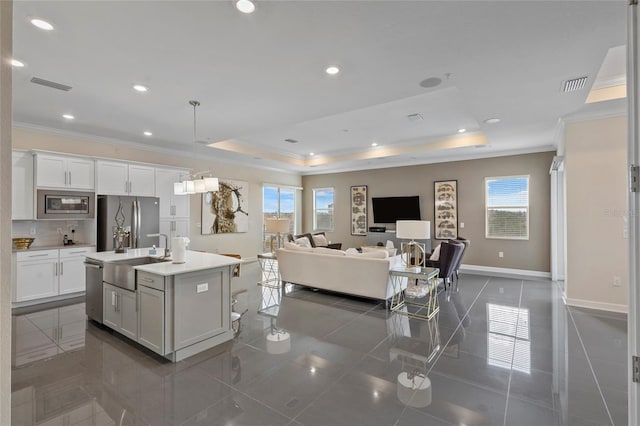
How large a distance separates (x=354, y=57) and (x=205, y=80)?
1.75 m

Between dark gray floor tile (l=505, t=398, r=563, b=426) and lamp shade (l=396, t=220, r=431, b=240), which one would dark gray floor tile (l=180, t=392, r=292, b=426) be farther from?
lamp shade (l=396, t=220, r=431, b=240)

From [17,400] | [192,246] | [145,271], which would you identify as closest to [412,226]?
[145,271]

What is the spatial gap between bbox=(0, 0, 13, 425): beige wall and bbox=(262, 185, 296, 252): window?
7877 mm

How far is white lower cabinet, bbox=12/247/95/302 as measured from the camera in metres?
4.55

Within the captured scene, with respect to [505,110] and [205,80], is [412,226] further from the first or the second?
[205,80]

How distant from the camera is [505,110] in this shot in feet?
14.2

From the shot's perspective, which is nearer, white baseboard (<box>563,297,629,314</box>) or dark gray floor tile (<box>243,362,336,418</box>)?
dark gray floor tile (<box>243,362,336,418</box>)

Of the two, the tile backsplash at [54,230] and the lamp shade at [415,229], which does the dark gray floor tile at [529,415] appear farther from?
the tile backsplash at [54,230]

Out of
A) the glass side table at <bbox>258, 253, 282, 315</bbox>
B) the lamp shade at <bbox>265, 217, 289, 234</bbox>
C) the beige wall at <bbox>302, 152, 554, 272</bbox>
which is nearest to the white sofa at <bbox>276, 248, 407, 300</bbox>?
the glass side table at <bbox>258, 253, 282, 315</bbox>

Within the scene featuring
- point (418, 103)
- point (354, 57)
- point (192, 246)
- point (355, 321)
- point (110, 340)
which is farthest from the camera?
point (192, 246)

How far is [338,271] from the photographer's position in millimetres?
4988

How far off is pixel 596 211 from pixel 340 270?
3.96 meters

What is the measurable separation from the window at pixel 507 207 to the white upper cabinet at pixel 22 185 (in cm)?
913

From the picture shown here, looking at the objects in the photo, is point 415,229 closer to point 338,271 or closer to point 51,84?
point 338,271
